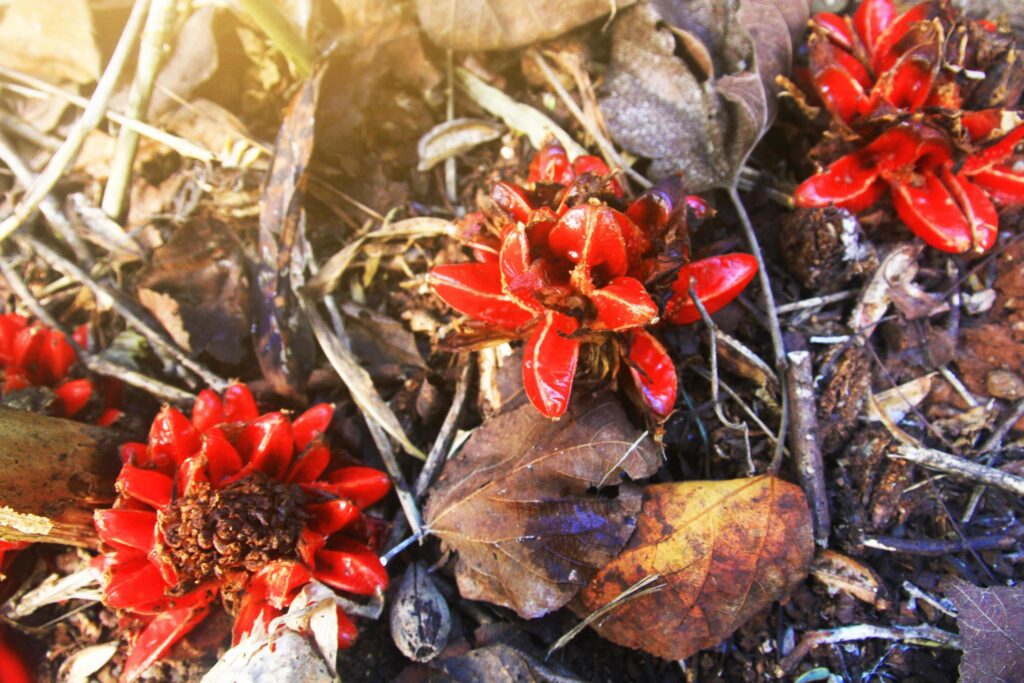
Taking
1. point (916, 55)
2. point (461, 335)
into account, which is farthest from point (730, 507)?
point (916, 55)

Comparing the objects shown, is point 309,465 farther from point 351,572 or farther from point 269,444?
point 351,572

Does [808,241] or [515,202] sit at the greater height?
[515,202]

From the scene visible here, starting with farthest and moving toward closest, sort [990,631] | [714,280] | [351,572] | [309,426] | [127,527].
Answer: [309,426]
[714,280]
[351,572]
[127,527]
[990,631]

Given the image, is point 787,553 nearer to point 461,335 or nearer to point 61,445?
point 461,335

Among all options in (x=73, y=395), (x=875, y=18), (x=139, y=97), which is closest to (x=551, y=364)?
(x=73, y=395)

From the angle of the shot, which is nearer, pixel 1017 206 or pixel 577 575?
pixel 577 575

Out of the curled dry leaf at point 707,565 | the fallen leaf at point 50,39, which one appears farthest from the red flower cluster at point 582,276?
the fallen leaf at point 50,39
